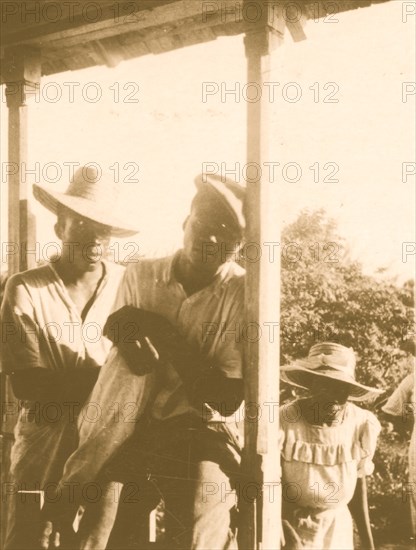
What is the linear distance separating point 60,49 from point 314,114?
197cm

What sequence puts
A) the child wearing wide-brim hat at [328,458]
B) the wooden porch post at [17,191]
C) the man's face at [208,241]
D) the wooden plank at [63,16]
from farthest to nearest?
the wooden porch post at [17,191] → the wooden plank at [63,16] → the man's face at [208,241] → the child wearing wide-brim hat at [328,458]

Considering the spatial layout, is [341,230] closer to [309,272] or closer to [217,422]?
[309,272]

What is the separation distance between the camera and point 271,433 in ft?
14.7

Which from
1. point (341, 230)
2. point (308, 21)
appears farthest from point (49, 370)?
point (308, 21)

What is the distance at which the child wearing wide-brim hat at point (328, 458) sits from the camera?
180 inches

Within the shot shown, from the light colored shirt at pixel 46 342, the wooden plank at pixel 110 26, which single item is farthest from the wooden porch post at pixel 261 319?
the light colored shirt at pixel 46 342

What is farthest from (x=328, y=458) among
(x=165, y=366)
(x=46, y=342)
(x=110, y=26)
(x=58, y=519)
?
(x=110, y=26)

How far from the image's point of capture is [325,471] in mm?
4602

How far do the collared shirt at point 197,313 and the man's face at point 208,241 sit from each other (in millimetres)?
78

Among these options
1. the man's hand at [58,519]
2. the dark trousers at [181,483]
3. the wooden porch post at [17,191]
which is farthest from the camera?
the wooden porch post at [17,191]

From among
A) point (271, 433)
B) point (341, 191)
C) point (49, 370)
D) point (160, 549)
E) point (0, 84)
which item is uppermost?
point (0, 84)

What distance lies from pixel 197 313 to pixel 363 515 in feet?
5.08

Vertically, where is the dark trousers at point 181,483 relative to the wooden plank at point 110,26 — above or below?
below

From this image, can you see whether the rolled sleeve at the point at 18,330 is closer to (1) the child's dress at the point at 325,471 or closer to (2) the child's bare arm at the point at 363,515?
(1) the child's dress at the point at 325,471
